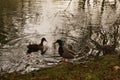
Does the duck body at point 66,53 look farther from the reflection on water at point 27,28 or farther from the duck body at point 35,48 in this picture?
the duck body at point 35,48

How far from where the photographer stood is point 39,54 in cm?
1392

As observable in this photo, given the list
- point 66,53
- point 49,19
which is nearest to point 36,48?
point 66,53

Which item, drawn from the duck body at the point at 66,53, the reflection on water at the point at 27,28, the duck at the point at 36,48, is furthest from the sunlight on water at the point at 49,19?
the duck body at the point at 66,53

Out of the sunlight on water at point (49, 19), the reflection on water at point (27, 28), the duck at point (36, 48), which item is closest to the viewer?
the reflection on water at point (27, 28)

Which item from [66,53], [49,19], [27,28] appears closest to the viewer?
[66,53]

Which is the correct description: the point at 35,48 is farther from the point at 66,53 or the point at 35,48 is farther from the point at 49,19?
the point at 49,19

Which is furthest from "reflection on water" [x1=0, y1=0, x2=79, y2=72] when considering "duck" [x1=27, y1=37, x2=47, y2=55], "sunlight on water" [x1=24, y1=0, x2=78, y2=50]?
"duck" [x1=27, y1=37, x2=47, y2=55]

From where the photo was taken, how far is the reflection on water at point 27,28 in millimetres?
12531

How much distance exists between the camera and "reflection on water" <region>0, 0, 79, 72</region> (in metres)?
12.5

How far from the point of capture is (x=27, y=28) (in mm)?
17469

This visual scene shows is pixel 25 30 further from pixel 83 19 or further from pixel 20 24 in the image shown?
pixel 83 19

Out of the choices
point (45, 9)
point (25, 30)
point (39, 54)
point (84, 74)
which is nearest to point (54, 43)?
point (39, 54)

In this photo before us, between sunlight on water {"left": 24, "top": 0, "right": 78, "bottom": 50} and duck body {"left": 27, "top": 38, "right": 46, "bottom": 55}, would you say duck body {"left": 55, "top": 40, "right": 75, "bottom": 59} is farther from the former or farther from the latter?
sunlight on water {"left": 24, "top": 0, "right": 78, "bottom": 50}

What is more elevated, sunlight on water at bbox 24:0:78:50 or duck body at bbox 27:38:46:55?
sunlight on water at bbox 24:0:78:50
